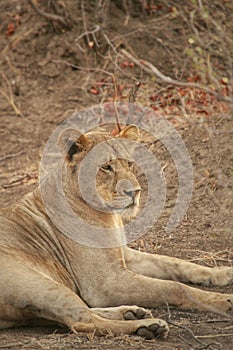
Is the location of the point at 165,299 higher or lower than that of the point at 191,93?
higher

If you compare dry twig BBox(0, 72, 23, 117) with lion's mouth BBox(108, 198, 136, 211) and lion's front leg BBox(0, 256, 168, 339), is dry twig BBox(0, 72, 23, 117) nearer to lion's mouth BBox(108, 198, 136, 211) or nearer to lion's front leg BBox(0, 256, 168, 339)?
lion's mouth BBox(108, 198, 136, 211)

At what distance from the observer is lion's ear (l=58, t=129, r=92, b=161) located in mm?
5730

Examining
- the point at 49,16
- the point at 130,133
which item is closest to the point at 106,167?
the point at 130,133

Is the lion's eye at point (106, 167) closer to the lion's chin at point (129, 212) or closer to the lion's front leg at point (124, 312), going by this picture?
the lion's chin at point (129, 212)

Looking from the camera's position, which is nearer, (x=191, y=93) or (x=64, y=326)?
(x=64, y=326)

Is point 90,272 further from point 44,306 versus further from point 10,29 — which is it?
point 10,29

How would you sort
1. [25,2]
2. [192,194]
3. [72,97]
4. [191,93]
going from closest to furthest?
[192,194] < [191,93] < [72,97] < [25,2]

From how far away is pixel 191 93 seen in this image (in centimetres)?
959

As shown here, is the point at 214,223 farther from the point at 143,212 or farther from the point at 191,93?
the point at 191,93

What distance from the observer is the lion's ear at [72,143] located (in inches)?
226

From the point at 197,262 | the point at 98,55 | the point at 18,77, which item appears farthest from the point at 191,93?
the point at 197,262

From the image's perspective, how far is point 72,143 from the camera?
573cm

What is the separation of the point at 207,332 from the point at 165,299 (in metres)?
0.49

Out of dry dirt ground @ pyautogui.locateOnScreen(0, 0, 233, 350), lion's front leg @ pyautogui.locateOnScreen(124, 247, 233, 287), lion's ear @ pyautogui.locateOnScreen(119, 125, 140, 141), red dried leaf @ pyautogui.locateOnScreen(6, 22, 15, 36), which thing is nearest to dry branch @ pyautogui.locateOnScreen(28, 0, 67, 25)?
dry dirt ground @ pyautogui.locateOnScreen(0, 0, 233, 350)
